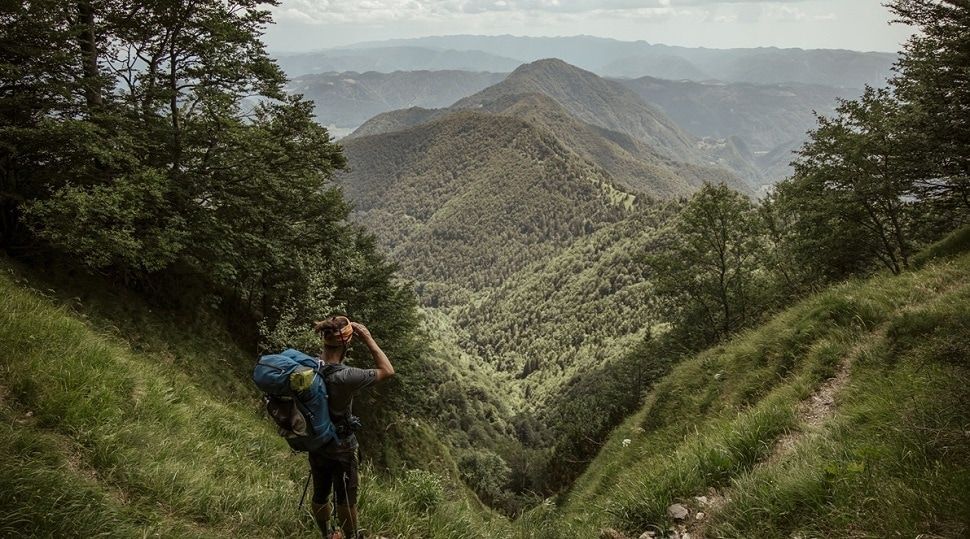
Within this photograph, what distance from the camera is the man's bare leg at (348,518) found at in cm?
510

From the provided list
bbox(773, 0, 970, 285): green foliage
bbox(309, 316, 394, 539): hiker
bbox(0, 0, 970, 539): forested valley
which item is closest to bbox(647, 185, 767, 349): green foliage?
bbox(0, 0, 970, 539): forested valley

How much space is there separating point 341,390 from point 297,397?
17.1 inches

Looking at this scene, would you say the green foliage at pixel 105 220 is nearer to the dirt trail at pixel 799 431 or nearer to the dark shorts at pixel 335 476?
the dark shorts at pixel 335 476

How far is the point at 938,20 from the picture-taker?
14328 mm

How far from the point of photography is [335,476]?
5117 millimetres

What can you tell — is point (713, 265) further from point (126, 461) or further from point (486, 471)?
point (486, 471)

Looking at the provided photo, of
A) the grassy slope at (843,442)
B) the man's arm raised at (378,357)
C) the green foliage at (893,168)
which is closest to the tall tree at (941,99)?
the green foliage at (893,168)

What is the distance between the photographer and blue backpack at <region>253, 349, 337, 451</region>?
4.49 meters

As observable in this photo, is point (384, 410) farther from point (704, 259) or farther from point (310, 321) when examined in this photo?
point (704, 259)

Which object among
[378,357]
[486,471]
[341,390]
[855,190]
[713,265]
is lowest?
[486,471]

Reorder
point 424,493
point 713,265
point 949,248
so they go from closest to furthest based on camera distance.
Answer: point 424,493 → point 949,248 → point 713,265

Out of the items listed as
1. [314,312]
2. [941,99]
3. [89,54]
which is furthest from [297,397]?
[941,99]

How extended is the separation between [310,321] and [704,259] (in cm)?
2154

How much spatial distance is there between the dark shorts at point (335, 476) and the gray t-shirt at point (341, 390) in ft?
0.28
